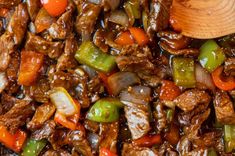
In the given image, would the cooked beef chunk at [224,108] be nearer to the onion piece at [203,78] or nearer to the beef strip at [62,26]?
the onion piece at [203,78]

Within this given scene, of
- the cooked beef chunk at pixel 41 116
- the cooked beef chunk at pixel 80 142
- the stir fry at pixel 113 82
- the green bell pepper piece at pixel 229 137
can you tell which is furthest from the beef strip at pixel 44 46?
the green bell pepper piece at pixel 229 137

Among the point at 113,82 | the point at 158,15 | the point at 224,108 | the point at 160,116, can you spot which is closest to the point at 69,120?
the point at 113,82

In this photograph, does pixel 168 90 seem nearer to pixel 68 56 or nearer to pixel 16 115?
pixel 68 56

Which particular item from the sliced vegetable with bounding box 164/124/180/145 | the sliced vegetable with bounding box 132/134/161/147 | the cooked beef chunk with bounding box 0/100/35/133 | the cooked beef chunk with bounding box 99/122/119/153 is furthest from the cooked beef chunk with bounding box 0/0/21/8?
the sliced vegetable with bounding box 164/124/180/145

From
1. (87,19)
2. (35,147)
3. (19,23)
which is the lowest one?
(35,147)

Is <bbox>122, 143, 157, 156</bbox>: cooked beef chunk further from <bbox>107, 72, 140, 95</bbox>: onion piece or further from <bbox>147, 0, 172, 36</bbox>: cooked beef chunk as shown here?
<bbox>147, 0, 172, 36</bbox>: cooked beef chunk
